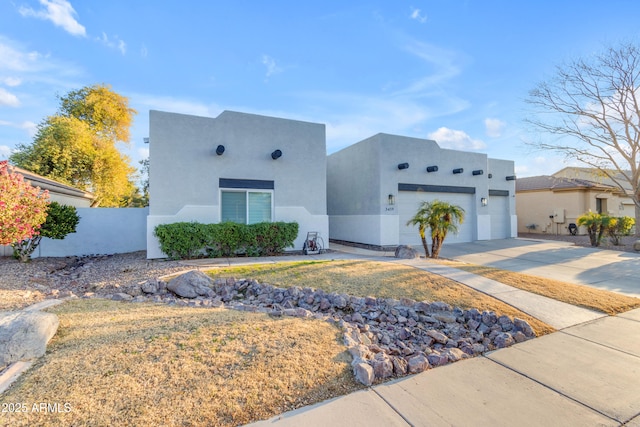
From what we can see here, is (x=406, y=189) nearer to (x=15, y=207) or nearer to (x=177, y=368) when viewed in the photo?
(x=177, y=368)

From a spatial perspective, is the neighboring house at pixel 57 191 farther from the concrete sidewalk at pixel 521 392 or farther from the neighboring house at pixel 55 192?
the concrete sidewalk at pixel 521 392

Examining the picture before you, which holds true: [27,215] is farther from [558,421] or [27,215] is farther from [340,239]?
[340,239]

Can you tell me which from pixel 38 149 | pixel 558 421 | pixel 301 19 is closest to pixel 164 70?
pixel 301 19

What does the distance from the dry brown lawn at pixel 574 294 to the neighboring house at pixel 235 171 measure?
6.35m

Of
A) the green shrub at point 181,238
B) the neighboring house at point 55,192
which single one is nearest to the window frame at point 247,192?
the green shrub at point 181,238

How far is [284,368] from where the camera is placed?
9.18 ft

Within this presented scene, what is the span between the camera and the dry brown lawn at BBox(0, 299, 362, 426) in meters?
2.18

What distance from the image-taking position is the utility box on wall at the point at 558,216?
19172mm

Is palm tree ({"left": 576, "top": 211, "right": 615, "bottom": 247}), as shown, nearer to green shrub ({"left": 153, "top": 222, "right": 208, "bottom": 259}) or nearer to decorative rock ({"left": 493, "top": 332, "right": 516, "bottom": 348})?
decorative rock ({"left": 493, "top": 332, "right": 516, "bottom": 348})

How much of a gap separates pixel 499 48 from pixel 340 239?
A: 10.1m

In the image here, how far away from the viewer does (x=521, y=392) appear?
2727 mm

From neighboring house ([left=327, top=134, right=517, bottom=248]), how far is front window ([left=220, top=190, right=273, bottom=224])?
4807mm

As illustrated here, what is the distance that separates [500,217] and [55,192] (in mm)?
21209

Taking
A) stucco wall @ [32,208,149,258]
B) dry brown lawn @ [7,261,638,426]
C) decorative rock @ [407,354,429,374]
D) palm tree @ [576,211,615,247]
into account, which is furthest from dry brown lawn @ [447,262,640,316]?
stucco wall @ [32,208,149,258]
